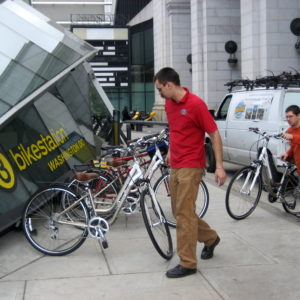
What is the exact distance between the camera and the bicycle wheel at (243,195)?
25.9 ft

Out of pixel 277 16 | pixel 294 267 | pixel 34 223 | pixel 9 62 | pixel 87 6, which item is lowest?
pixel 294 267

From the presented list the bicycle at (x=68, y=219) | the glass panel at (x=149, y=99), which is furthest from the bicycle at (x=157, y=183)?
the glass panel at (x=149, y=99)

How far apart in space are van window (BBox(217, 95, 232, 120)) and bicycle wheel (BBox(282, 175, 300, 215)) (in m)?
4.70

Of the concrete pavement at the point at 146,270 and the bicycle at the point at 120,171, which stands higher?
the bicycle at the point at 120,171

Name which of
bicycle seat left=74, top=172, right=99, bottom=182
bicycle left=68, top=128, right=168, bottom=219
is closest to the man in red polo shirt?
bicycle seat left=74, top=172, right=99, bottom=182

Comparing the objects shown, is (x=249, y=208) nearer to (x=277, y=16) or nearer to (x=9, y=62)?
(x=9, y=62)

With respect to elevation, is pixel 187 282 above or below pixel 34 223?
below

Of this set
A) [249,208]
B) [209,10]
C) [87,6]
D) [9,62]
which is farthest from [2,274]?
[87,6]

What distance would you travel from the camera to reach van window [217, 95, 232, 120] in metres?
12.7

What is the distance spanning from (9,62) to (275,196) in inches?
162

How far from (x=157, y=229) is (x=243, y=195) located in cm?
244

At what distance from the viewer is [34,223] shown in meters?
6.24

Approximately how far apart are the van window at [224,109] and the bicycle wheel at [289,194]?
4.70 metres

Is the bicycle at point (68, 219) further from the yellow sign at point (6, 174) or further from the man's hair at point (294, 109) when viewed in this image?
the man's hair at point (294, 109)
